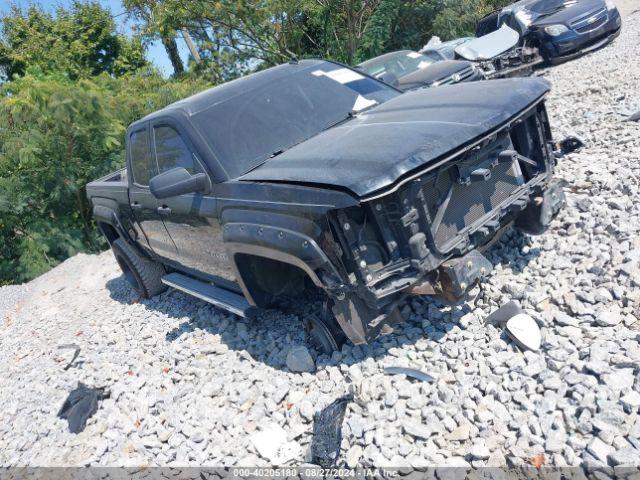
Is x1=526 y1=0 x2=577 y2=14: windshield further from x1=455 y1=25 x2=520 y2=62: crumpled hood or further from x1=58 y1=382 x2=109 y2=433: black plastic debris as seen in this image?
x1=58 y1=382 x2=109 y2=433: black plastic debris

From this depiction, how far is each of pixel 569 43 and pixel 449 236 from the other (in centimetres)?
833

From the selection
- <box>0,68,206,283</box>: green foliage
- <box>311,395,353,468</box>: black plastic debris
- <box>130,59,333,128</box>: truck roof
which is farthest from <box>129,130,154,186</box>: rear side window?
<box>0,68,206,283</box>: green foliage

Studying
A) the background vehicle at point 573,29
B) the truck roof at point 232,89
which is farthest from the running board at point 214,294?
the background vehicle at point 573,29

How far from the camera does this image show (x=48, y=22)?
2128 centimetres

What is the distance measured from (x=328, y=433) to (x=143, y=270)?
3677mm

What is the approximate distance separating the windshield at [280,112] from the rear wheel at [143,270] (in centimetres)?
246

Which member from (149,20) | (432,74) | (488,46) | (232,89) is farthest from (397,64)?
(149,20)

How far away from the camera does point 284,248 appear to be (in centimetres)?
312

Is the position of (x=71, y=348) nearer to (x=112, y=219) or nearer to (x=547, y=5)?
(x=112, y=219)

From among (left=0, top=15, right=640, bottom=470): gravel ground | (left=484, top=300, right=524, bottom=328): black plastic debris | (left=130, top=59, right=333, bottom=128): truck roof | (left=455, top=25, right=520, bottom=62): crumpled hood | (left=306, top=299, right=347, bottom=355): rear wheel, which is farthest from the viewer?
(left=455, top=25, right=520, bottom=62): crumpled hood

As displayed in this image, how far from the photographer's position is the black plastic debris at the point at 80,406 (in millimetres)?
3986

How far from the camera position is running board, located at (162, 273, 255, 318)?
3.97 m

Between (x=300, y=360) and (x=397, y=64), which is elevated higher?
(x=397, y=64)

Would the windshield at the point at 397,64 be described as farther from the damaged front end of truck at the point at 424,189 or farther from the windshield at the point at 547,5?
the damaged front end of truck at the point at 424,189
